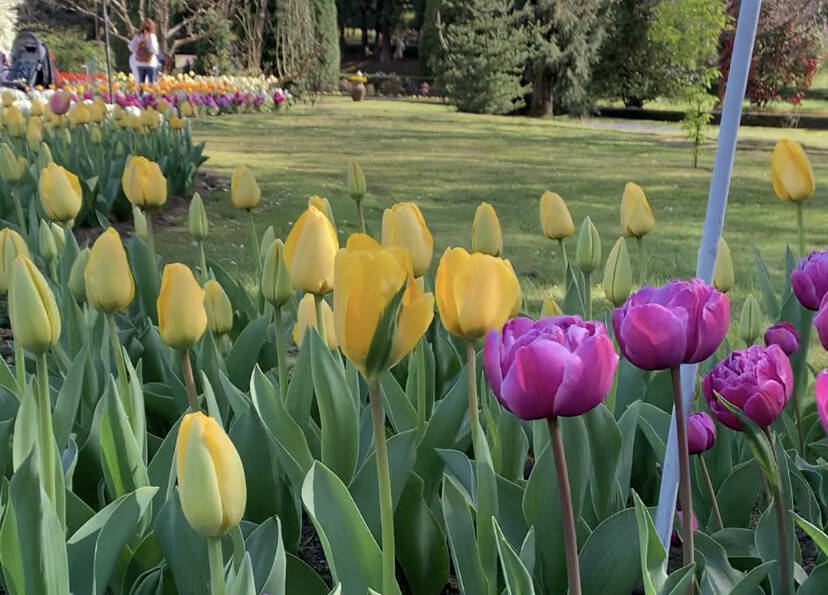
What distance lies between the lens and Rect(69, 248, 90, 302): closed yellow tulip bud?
1.80 meters

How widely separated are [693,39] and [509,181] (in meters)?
2.50

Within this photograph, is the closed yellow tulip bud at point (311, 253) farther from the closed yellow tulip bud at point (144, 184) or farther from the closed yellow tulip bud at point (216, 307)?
the closed yellow tulip bud at point (144, 184)

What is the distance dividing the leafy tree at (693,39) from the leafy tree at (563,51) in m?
7.74

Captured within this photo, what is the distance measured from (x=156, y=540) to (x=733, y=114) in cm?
91

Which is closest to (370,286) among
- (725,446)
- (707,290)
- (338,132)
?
(707,290)

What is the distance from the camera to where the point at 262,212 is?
A: 6008 millimetres

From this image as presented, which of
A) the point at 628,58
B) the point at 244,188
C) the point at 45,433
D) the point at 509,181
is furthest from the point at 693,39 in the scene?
the point at 628,58

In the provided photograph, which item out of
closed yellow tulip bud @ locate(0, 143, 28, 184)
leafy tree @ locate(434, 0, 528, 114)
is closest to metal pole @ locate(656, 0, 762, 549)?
closed yellow tulip bud @ locate(0, 143, 28, 184)

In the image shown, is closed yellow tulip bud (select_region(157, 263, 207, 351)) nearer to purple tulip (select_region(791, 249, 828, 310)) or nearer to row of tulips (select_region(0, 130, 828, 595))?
row of tulips (select_region(0, 130, 828, 595))

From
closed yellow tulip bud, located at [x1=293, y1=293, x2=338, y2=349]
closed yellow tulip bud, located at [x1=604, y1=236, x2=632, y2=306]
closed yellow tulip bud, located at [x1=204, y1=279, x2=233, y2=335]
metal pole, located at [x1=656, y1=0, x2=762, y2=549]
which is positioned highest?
metal pole, located at [x1=656, y1=0, x2=762, y2=549]

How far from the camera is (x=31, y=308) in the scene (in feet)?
3.47

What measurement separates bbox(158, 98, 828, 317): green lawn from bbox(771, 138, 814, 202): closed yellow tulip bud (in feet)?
6.29

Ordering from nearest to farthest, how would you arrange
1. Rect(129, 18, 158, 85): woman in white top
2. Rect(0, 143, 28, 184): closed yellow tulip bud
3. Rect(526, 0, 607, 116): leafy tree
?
1. Rect(0, 143, 28, 184): closed yellow tulip bud
2. Rect(129, 18, 158, 85): woman in white top
3. Rect(526, 0, 607, 116): leafy tree

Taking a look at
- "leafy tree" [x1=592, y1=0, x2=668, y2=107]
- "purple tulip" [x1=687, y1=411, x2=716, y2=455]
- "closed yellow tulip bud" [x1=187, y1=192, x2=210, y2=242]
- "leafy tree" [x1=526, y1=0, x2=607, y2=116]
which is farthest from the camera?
"leafy tree" [x1=592, y1=0, x2=668, y2=107]
